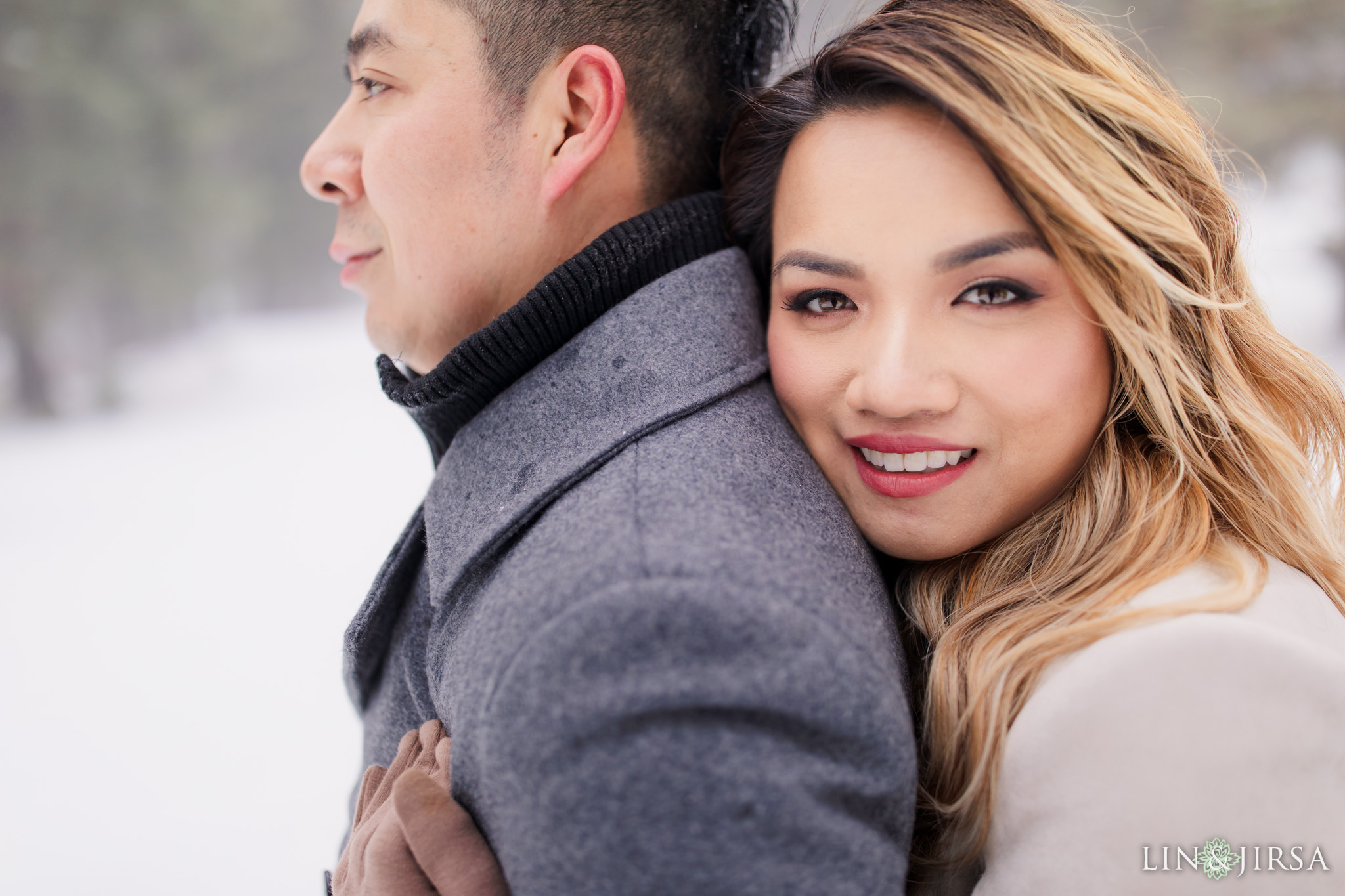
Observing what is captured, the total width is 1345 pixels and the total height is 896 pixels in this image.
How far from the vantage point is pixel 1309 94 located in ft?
8.59

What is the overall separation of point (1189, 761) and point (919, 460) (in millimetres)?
332

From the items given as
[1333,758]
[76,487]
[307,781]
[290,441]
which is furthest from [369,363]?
[1333,758]

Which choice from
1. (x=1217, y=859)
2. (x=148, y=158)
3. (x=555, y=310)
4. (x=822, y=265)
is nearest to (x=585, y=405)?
(x=555, y=310)

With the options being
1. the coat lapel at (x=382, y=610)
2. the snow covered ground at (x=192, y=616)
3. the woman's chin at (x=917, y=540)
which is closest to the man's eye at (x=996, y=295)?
the woman's chin at (x=917, y=540)

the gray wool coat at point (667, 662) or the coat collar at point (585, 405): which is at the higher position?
the coat collar at point (585, 405)

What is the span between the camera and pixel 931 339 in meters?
0.77

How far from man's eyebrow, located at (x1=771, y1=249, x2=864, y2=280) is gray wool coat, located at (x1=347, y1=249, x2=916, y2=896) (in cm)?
15

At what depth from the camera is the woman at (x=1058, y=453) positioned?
0.61m

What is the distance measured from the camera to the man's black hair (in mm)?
951

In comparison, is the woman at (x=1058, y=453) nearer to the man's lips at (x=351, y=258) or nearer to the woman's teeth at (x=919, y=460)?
the woman's teeth at (x=919, y=460)

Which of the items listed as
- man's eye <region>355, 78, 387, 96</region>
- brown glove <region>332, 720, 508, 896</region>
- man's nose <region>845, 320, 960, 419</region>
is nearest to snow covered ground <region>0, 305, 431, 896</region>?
brown glove <region>332, 720, 508, 896</region>

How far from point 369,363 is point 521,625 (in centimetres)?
265

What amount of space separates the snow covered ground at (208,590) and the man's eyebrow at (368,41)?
115cm

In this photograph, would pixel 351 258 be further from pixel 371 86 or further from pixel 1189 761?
pixel 1189 761
